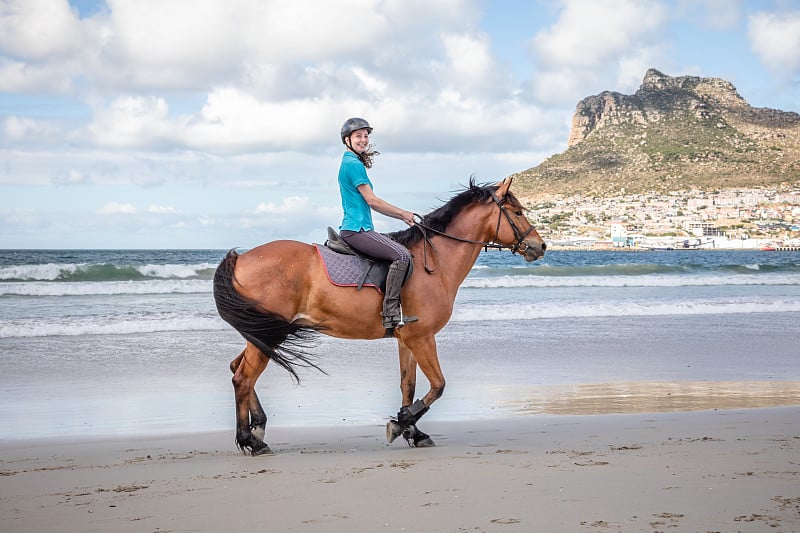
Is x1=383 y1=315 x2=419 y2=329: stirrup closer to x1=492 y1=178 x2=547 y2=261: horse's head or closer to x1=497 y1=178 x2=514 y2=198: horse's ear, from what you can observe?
x1=492 y1=178 x2=547 y2=261: horse's head

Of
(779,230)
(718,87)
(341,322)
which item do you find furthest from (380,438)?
(718,87)

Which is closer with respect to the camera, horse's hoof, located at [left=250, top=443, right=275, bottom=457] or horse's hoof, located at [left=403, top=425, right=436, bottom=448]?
horse's hoof, located at [left=250, top=443, right=275, bottom=457]

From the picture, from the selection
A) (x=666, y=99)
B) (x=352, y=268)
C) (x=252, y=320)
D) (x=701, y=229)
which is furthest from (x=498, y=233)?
(x=666, y=99)

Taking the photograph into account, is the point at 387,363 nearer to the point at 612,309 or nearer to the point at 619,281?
the point at 612,309

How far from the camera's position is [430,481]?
5.11m


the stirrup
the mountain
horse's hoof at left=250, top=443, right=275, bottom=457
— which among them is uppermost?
the mountain

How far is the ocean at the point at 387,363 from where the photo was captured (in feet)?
28.2

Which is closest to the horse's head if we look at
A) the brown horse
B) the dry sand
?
the brown horse

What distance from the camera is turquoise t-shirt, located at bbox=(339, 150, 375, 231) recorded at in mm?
6793

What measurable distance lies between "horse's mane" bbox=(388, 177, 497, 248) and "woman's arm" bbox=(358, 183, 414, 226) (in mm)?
328

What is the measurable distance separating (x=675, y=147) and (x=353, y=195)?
8970 centimetres

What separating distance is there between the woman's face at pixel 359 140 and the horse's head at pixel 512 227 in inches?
56.4

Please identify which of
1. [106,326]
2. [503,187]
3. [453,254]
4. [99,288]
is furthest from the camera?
[99,288]

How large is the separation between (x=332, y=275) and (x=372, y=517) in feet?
9.31
